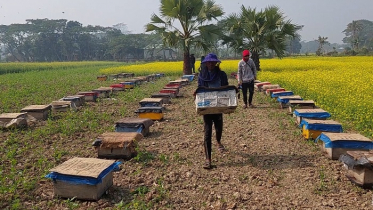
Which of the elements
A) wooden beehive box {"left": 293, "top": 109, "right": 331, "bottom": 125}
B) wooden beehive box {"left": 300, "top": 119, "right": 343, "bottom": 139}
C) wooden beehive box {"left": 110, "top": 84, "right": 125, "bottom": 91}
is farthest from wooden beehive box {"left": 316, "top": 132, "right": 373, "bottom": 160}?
wooden beehive box {"left": 110, "top": 84, "right": 125, "bottom": 91}

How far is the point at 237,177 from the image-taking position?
4.66 metres

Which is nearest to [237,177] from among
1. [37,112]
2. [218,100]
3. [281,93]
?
[218,100]

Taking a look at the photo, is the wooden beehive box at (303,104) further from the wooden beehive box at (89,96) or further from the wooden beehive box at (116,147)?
the wooden beehive box at (89,96)

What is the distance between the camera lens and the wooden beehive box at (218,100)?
15.5ft

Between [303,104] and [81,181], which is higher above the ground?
[303,104]

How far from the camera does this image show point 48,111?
896 centimetres

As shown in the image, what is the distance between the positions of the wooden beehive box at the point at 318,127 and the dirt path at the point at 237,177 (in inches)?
8.0

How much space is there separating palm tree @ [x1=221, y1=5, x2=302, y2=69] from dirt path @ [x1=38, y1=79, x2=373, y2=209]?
48.1 ft

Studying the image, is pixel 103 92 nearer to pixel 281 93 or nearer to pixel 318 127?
pixel 281 93

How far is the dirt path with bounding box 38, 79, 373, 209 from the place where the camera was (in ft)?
12.8

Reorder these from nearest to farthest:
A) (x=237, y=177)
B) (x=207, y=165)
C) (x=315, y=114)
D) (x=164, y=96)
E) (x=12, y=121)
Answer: (x=237, y=177)
(x=207, y=165)
(x=315, y=114)
(x=12, y=121)
(x=164, y=96)

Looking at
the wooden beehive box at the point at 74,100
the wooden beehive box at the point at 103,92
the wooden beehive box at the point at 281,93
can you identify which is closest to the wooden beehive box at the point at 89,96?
the wooden beehive box at the point at 103,92

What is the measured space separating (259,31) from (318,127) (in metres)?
15.3

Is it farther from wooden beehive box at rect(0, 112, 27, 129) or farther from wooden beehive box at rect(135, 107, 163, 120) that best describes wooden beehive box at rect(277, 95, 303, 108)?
wooden beehive box at rect(0, 112, 27, 129)
